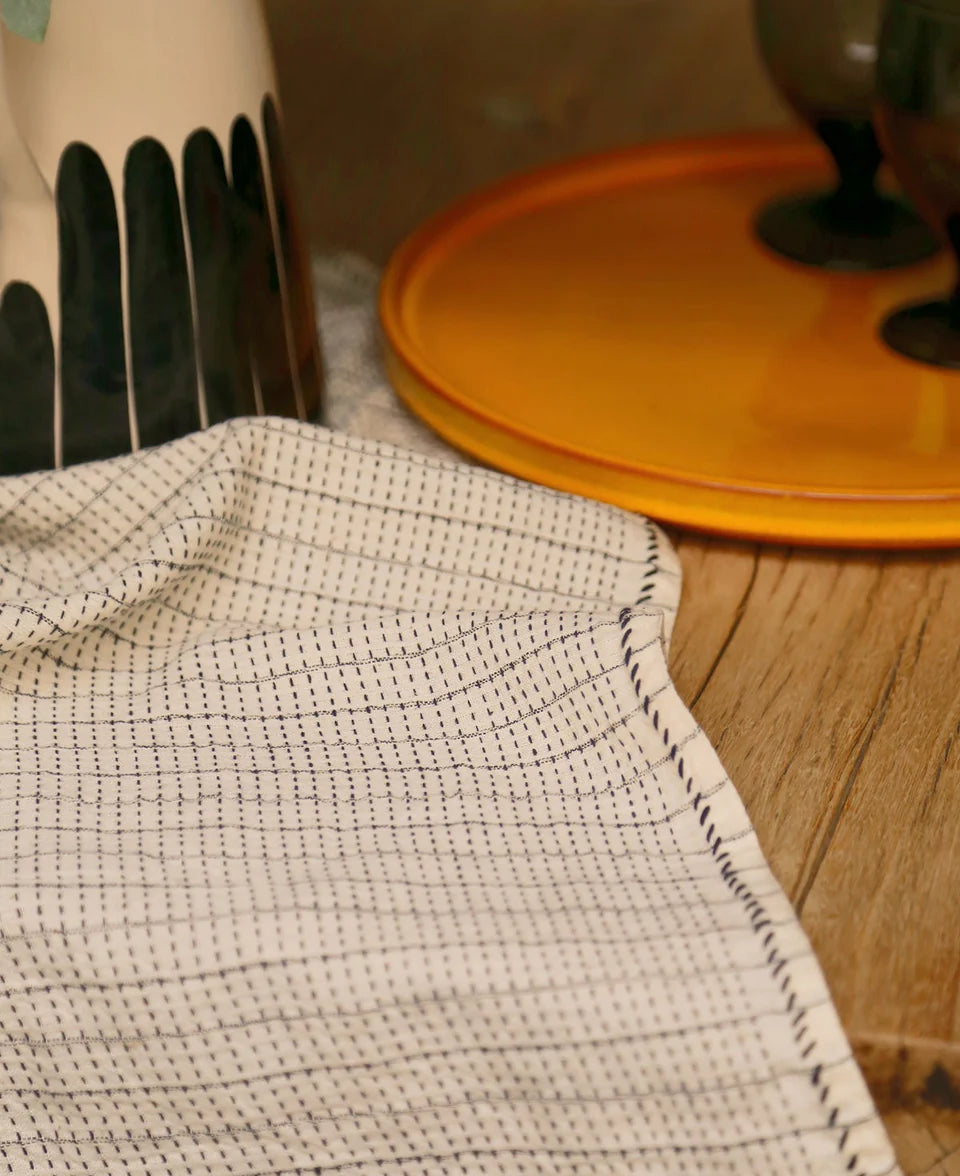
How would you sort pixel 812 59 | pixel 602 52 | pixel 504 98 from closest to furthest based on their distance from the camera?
pixel 812 59, pixel 504 98, pixel 602 52

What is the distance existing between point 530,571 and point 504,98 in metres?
0.68

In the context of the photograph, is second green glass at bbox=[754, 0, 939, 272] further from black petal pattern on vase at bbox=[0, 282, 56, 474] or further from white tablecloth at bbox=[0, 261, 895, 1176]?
black petal pattern on vase at bbox=[0, 282, 56, 474]

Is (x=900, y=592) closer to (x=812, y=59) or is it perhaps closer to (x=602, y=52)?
(x=812, y=59)

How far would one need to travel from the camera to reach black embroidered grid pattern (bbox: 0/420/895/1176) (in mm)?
369

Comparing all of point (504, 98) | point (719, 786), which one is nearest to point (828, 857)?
point (719, 786)

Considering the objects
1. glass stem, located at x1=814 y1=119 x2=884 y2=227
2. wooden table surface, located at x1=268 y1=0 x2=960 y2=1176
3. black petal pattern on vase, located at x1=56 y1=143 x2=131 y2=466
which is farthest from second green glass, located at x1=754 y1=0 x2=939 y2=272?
black petal pattern on vase, located at x1=56 y1=143 x2=131 y2=466

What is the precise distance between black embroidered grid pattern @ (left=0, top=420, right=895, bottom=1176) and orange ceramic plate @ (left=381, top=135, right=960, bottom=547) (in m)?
0.07

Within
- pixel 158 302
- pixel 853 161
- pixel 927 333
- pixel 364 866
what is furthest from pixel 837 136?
pixel 364 866

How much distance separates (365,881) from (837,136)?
1.48 ft

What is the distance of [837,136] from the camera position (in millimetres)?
675

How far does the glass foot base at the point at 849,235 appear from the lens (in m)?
0.68

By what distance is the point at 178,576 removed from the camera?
0.49 meters

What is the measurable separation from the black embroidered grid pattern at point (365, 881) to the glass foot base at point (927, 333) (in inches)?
7.4

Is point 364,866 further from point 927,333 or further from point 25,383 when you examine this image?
point 927,333
